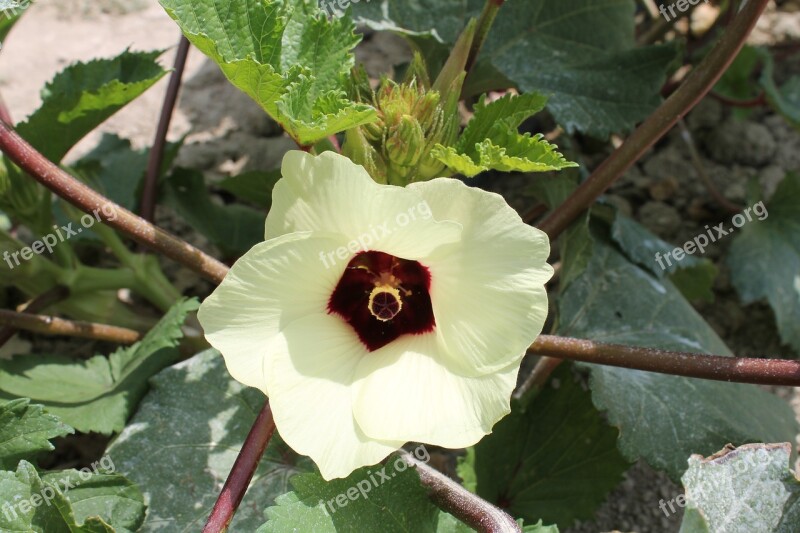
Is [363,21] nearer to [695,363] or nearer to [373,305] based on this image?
[373,305]

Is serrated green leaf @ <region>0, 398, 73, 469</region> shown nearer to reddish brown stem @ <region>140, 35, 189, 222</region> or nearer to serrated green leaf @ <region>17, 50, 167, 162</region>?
serrated green leaf @ <region>17, 50, 167, 162</region>

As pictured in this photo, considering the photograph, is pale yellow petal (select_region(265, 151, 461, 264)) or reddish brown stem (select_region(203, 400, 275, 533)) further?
reddish brown stem (select_region(203, 400, 275, 533))

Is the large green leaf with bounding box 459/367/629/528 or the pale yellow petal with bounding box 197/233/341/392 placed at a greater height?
the pale yellow petal with bounding box 197/233/341/392
